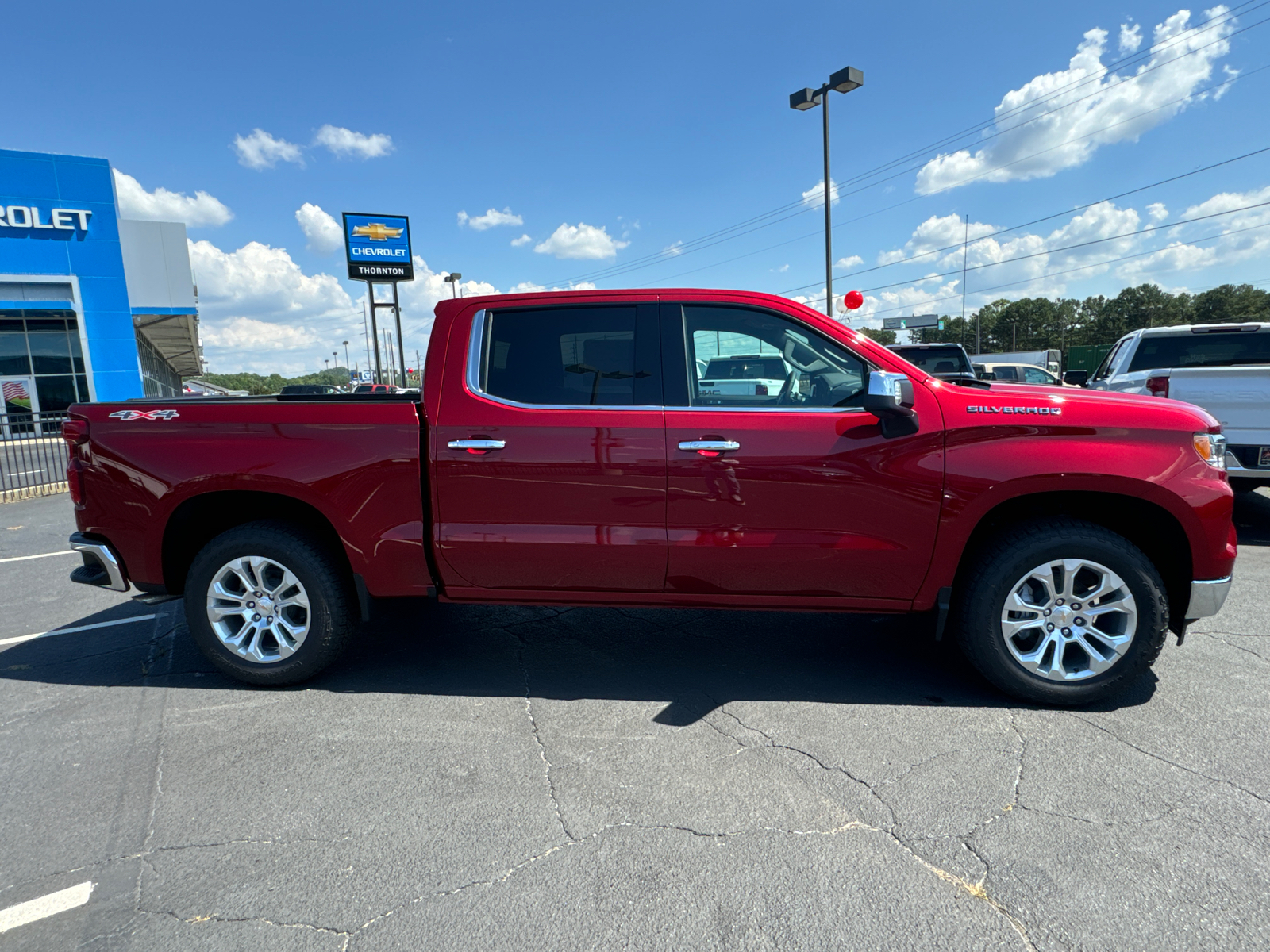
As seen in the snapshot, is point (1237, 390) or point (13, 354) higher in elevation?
point (13, 354)

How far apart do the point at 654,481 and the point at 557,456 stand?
1.58ft

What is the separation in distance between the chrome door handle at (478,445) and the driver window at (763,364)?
0.96m

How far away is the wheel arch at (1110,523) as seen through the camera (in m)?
3.46

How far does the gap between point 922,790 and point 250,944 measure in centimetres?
230

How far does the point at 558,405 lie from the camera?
141 inches

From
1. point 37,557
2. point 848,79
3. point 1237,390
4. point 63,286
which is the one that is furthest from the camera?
point 63,286

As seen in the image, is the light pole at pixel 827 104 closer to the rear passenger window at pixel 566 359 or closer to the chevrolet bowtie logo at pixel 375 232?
the rear passenger window at pixel 566 359

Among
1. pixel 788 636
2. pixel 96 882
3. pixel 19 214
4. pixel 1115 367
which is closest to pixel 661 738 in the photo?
pixel 788 636

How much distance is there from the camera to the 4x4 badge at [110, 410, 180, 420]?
12.5 feet

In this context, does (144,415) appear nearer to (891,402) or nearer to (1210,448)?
(891,402)

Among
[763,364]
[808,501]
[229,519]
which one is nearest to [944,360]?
[763,364]

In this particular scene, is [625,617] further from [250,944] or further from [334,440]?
[250,944]

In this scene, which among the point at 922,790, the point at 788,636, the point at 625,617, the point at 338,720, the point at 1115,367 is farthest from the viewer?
the point at 1115,367

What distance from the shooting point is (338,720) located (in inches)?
137
